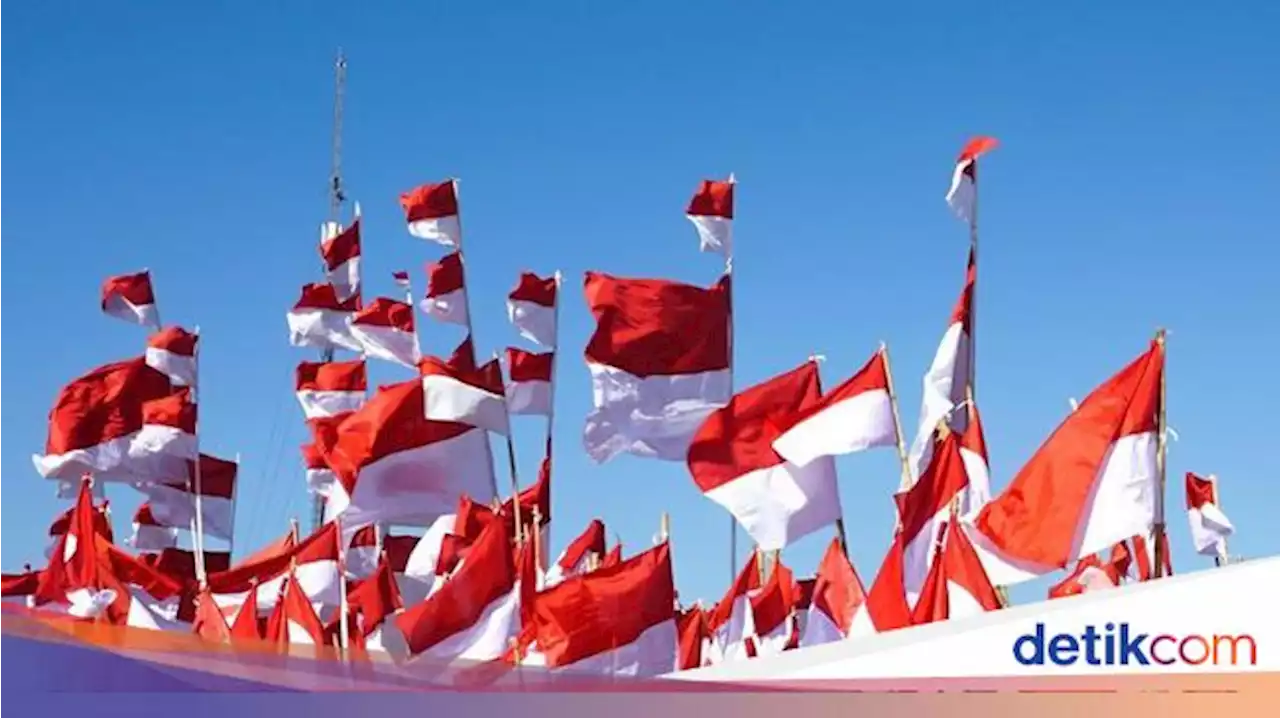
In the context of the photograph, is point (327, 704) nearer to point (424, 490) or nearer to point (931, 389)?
point (931, 389)

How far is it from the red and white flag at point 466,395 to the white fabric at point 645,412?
255 centimetres

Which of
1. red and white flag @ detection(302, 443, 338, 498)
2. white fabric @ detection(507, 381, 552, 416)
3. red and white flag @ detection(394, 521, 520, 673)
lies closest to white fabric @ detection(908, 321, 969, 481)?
red and white flag @ detection(394, 521, 520, 673)

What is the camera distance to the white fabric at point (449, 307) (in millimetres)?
30875

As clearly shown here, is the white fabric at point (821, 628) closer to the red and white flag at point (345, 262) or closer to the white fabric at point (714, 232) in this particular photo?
the white fabric at point (714, 232)

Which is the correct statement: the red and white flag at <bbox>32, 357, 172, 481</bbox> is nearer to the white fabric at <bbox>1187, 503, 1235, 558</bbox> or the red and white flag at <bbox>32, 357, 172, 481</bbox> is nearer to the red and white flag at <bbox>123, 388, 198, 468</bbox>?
the red and white flag at <bbox>123, 388, 198, 468</bbox>

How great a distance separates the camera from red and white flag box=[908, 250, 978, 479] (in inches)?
842

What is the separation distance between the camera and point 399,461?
26922 mm

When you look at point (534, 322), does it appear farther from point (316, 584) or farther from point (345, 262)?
point (345, 262)

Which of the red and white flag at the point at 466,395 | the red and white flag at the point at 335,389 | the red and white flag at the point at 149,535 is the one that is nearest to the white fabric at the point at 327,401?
the red and white flag at the point at 335,389

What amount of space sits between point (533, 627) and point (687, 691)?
14168 mm

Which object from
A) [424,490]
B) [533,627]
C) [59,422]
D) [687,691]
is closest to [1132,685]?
[687,691]

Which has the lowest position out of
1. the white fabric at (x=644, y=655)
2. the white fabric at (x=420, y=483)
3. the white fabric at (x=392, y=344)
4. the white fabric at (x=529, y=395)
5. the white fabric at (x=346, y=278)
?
the white fabric at (x=644, y=655)

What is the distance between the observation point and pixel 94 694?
8250 millimetres

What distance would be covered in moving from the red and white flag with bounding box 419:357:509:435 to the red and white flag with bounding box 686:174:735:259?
336 centimetres
